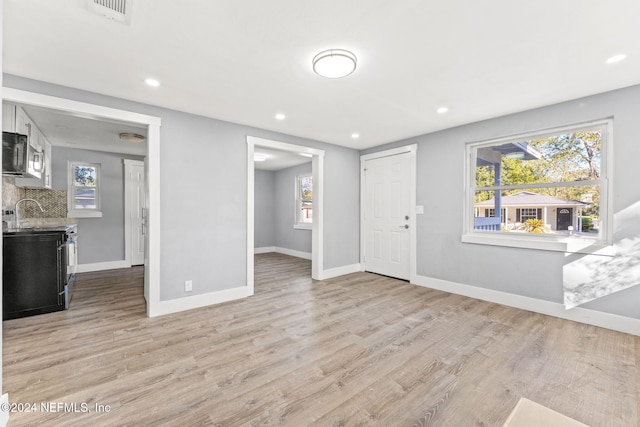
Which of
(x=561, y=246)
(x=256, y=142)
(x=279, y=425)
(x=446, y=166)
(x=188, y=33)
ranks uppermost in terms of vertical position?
(x=188, y=33)

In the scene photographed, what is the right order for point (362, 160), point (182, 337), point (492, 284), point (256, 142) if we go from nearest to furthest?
point (182, 337) → point (492, 284) → point (256, 142) → point (362, 160)

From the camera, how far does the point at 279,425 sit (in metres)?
1.59

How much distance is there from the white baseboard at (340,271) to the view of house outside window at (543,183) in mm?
2228

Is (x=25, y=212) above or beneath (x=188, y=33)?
beneath

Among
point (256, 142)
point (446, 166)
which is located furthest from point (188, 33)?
point (446, 166)

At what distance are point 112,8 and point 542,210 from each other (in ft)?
15.0

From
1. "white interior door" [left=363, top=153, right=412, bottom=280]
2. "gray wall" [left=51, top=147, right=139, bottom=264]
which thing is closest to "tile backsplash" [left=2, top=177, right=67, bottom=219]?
"gray wall" [left=51, top=147, right=139, bottom=264]

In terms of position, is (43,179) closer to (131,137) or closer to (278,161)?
(131,137)

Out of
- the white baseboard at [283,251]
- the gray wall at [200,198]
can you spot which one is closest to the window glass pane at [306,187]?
the white baseboard at [283,251]

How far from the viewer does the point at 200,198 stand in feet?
11.6

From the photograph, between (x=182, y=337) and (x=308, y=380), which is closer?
(x=308, y=380)

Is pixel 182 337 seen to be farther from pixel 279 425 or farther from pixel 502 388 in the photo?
pixel 502 388

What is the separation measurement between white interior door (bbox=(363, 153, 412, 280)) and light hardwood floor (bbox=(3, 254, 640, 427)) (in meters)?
1.40

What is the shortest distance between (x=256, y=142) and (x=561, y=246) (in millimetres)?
4049
